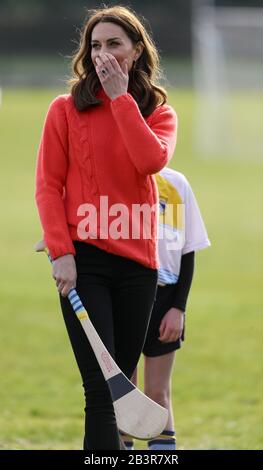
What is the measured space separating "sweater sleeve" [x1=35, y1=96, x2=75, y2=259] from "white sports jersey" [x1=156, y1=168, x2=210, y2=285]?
2.75 feet

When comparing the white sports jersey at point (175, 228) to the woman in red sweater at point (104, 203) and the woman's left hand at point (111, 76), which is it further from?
the woman's left hand at point (111, 76)

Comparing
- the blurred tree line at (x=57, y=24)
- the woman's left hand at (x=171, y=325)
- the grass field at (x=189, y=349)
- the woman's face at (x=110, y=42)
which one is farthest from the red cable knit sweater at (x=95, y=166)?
the blurred tree line at (x=57, y=24)

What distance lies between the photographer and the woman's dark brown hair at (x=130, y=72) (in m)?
4.25

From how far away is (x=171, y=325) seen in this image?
488cm

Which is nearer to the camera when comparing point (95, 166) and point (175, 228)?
point (95, 166)

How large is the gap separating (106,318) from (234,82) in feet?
94.8

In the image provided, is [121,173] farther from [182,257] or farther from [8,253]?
[8,253]

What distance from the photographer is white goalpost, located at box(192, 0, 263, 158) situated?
30.7m

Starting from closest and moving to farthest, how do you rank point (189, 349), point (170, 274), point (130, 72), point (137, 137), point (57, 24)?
point (137, 137)
point (130, 72)
point (170, 274)
point (189, 349)
point (57, 24)

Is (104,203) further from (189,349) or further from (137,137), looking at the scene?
(189,349)

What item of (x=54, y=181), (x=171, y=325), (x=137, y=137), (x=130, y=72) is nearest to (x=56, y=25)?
(x=171, y=325)

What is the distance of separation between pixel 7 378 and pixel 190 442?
215 centimetres

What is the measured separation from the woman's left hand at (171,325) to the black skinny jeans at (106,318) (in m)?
0.58

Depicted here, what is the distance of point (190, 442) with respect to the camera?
6008 millimetres
